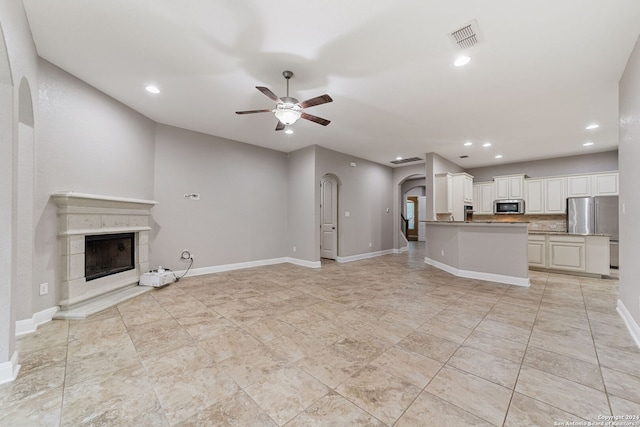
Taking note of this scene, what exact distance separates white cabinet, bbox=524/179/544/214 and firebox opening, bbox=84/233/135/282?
932cm

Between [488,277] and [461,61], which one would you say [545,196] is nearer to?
[488,277]

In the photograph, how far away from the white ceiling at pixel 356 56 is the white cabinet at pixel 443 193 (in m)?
2.08

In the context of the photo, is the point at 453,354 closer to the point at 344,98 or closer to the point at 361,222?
the point at 344,98

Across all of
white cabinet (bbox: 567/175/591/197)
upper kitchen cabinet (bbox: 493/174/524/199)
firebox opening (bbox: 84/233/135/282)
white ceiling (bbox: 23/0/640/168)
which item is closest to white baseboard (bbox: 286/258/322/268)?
white ceiling (bbox: 23/0/640/168)

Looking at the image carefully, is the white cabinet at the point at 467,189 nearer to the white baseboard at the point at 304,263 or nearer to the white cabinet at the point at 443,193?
the white cabinet at the point at 443,193

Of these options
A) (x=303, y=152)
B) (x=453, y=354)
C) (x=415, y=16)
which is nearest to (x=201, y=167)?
(x=303, y=152)

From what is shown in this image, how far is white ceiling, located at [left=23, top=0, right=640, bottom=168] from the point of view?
7.09 feet

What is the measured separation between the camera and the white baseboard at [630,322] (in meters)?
2.41

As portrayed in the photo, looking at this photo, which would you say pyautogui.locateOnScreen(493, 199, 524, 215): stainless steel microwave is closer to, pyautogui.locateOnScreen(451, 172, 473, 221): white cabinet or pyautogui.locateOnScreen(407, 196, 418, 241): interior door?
pyautogui.locateOnScreen(451, 172, 473, 221): white cabinet

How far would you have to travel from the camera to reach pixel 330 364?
2.05 m

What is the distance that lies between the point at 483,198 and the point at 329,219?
15.8 ft

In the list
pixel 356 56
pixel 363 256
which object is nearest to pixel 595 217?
pixel 363 256

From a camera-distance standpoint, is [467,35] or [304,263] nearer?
[467,35]

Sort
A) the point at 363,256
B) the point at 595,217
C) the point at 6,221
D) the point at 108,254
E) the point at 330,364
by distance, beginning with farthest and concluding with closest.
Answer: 1. the point at 363,256
2. the point at 595,217
3. the point at 108,254
4. the point at 330,364
5. the point at 6,221
